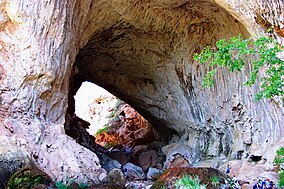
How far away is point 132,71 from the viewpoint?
14086mm

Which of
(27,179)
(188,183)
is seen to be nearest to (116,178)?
(27,179)

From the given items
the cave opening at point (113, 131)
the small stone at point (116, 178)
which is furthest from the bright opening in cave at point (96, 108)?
the small stone at point (116, 178)

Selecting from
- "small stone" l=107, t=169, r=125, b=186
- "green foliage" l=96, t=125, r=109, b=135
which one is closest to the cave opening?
"green foliage" l=96, t=125, r=109, b=135

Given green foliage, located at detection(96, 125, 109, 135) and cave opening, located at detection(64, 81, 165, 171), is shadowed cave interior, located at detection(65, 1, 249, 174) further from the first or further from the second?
green foliage, located at detection(96, 125, 109, 135)

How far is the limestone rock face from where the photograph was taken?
24.8ft

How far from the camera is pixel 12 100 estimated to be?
7.44 m

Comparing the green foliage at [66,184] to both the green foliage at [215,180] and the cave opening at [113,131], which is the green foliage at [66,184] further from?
the cave opening at [113,131]

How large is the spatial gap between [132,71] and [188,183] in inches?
372

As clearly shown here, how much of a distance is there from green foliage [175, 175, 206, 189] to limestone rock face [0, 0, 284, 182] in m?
2.76

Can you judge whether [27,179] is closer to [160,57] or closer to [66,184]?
[66,184]

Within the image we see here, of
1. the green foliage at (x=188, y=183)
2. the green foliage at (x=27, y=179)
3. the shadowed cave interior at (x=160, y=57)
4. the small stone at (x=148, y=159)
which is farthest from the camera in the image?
the small stone at (x=148, y=159)

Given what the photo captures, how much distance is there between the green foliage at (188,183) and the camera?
4.95 metres

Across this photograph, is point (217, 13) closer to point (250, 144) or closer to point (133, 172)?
point (250, 144)

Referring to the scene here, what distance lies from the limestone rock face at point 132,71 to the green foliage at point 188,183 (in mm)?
2762
